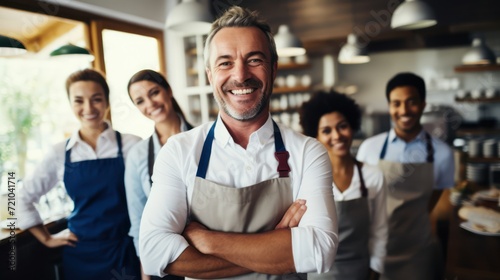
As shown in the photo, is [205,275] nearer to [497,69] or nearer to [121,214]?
[121,214]

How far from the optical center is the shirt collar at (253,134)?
3.38 ft

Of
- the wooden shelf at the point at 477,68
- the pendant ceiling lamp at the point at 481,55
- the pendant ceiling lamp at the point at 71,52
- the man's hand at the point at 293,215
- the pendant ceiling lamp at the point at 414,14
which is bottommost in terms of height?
the man's hand at the point at 293,215

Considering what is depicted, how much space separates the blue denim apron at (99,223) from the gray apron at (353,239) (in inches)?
30.6

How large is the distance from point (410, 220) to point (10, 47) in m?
1.75

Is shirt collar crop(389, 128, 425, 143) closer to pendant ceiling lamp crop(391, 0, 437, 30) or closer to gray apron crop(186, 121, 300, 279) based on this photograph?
pendant ceiling lamp crop(391, 0, 437, 30)

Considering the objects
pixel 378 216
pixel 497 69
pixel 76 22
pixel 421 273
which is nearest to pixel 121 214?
pixel 76 22

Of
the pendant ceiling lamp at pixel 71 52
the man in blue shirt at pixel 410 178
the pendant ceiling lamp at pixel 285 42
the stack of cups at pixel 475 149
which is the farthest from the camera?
the stack of cups at pixel 475 149

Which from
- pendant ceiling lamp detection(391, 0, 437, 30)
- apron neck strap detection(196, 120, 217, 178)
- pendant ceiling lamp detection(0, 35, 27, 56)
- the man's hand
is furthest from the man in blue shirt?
pendant ceiling lamp detection(0, 35, 27, 56)

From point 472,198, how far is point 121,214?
7.19 feet

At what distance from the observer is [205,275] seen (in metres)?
0.92

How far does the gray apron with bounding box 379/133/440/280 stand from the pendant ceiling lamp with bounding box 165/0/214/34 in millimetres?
1116

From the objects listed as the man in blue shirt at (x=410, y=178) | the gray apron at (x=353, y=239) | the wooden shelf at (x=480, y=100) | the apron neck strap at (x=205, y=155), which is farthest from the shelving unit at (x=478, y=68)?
the apron neck strap at (x=205, y=155)

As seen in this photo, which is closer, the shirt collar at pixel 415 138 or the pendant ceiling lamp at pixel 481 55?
the shirt collar at pixel 415 138

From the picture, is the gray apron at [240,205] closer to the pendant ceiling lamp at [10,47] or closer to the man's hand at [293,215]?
the man's hand at [293,215]
